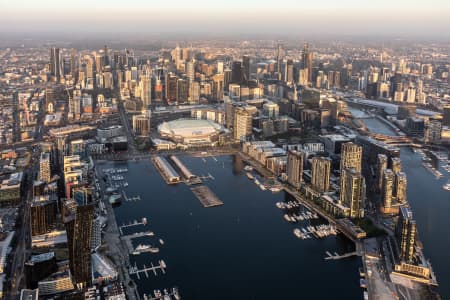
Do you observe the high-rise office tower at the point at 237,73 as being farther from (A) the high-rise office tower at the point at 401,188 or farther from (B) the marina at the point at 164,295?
(B) the marina at the point at 164,295

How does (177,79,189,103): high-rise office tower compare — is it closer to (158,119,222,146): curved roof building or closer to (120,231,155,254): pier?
(158,119,222,146): curved roof building

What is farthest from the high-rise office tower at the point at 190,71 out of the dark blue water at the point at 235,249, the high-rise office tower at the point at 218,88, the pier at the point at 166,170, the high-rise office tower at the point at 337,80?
the dark blue water at the point at 235,249

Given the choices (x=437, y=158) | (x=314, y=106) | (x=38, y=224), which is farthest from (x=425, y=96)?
(x=38, y=224)

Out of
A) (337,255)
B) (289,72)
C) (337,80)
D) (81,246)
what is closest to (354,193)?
(337,255)

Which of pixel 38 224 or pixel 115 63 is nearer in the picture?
pixel 38 224

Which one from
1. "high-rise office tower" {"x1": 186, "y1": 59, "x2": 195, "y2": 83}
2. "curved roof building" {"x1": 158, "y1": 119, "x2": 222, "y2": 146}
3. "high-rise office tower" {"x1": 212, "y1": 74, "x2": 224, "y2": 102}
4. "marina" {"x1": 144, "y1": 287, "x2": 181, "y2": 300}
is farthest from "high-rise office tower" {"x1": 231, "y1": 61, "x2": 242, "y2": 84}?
"marina" {"x1": 144, "y1": 287, "x2": 181, "y2": 300}

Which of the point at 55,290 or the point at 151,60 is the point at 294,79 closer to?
the point at 151,60

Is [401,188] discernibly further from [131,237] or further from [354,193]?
[131,237]
